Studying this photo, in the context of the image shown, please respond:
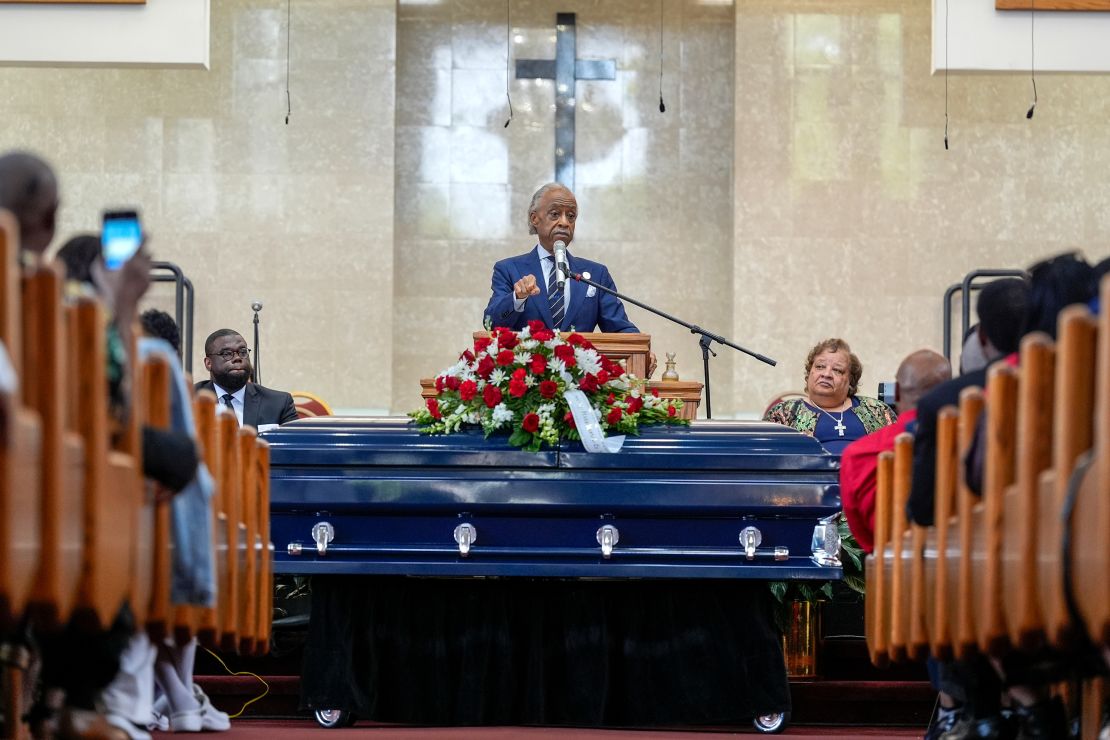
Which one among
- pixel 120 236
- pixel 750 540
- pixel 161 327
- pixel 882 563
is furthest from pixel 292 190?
pixel 120 236

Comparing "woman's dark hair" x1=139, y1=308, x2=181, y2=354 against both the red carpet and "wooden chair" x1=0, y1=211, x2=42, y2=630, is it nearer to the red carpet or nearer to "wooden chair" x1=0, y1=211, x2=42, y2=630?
the red carpet

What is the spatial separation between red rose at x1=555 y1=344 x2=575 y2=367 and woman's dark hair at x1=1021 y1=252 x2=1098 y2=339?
75.1 inches

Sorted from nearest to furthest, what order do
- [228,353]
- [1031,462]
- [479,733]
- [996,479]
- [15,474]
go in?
[15,474] < [1031,462] < [996,479] < [479,733] < [228,353]

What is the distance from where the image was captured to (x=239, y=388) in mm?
6844

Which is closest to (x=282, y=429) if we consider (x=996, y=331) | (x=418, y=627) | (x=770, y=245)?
(x=418, y=627)

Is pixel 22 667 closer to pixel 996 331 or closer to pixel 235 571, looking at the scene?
pixel 235 571

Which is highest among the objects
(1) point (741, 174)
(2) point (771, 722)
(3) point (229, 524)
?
(1) point (741, 174)

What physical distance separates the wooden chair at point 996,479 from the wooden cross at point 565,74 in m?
8.01

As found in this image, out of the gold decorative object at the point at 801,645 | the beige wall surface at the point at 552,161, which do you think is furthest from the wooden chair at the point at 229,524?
the beige wall surface at the point at 552,161

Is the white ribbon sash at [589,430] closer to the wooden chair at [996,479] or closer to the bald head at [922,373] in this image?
the bald head at [922,373]

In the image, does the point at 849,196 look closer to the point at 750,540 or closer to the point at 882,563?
the point at 750,540

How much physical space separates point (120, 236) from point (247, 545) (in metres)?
1.25

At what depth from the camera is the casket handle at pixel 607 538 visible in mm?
4727

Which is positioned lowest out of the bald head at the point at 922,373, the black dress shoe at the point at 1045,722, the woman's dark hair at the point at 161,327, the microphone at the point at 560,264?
the black dress shoe at the point at 1045,722
